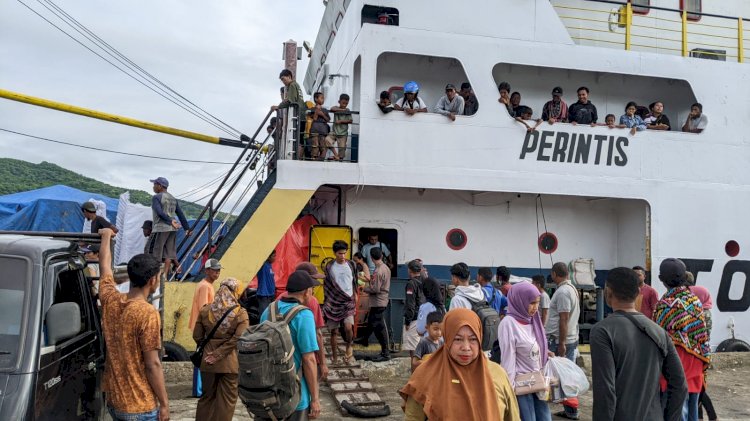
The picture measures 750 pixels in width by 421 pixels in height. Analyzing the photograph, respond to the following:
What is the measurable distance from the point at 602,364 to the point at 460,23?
726 cm

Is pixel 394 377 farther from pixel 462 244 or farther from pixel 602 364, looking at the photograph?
pixel 602 364

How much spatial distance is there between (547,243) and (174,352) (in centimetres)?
621

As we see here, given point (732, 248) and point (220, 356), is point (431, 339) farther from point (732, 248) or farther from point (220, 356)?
point (732, 248)

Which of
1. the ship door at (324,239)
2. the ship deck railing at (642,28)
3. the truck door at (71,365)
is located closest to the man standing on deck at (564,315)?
the ship door at (324,239)

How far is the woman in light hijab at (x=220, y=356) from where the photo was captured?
15.3 ft

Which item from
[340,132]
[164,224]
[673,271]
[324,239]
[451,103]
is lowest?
[673,271]

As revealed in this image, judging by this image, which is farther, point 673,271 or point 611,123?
point 611,123

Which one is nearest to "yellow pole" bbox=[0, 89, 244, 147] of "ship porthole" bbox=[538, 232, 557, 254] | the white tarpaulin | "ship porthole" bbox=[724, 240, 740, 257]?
the white tarpaulin

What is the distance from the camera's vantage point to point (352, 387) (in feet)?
22.6

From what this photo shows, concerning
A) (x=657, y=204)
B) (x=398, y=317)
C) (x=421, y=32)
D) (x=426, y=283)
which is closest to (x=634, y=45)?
(x=657, y=204)

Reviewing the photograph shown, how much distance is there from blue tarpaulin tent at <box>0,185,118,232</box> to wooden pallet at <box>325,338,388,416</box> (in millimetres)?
8722

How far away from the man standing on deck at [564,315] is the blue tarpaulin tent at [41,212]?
1132cm

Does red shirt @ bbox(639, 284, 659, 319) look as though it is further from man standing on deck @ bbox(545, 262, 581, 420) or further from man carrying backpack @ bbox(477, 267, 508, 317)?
man carrying backpack @ bbox(477, 267, 508, 317)

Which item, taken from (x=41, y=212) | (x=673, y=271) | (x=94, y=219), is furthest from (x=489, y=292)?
(x=41, y=212)
